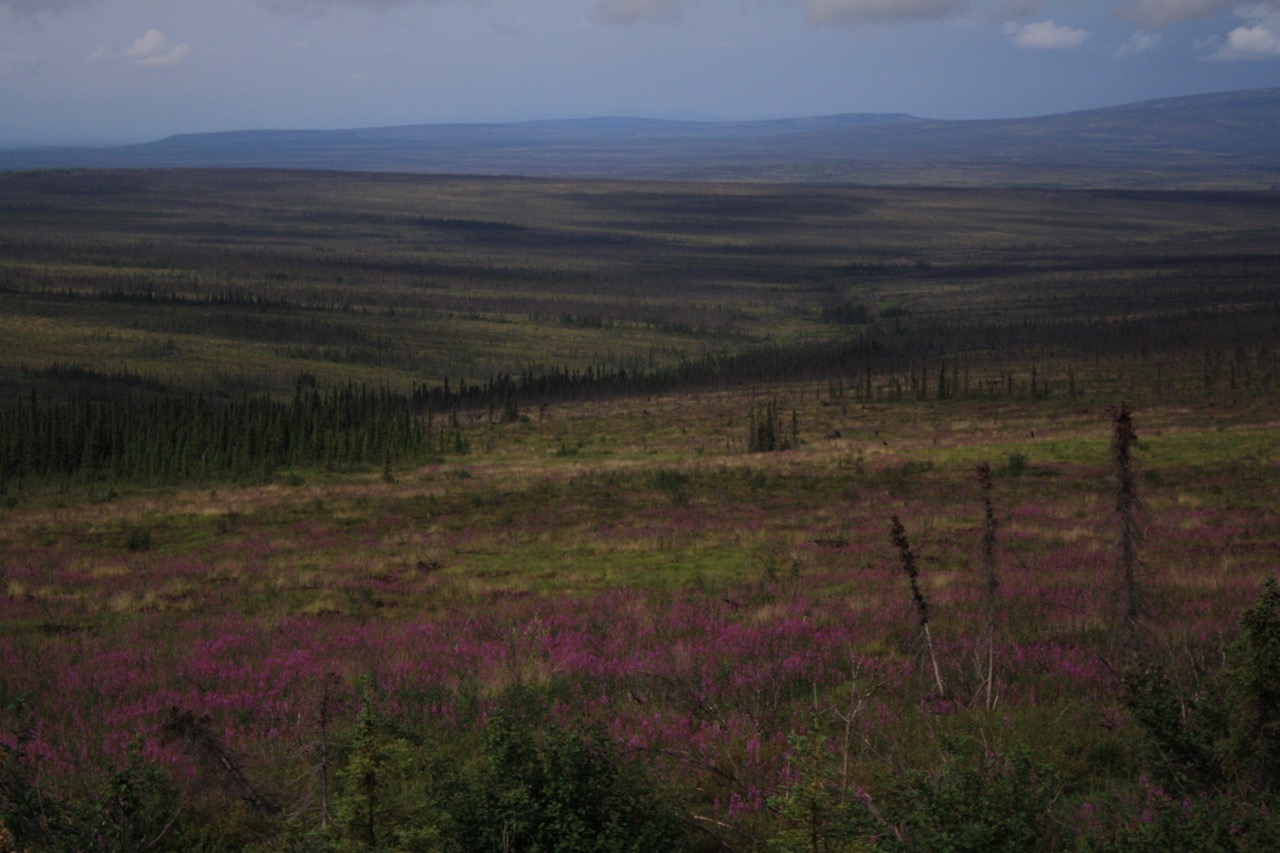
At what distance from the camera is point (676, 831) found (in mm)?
5699

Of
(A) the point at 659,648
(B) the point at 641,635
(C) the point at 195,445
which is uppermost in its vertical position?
(A) the point at 659,648

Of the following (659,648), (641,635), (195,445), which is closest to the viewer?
(659,648)

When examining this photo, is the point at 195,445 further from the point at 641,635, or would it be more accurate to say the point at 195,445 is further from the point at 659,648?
the point at 659,648

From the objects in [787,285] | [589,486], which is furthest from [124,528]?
[787,285]

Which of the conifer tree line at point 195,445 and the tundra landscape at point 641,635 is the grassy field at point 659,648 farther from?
the conifer tree line at point 195,445

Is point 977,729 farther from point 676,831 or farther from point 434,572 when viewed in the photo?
point 434,572

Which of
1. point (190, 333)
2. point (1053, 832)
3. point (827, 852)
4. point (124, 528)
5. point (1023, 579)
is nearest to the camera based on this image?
point (827, 852)

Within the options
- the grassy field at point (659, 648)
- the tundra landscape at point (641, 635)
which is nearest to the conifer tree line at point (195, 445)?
the tundra landscape at point (641, 635)

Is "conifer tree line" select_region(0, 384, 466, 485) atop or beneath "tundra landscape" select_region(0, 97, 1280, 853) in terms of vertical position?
beneath

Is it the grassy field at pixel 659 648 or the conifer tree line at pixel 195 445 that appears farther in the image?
the conifer tree line at pixel 195 445

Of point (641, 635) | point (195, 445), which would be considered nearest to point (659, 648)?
point (641, 635)

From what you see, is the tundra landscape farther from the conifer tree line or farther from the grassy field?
the conifer tree line

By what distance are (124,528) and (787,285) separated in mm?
177433

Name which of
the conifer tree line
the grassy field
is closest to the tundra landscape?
the grassy field
